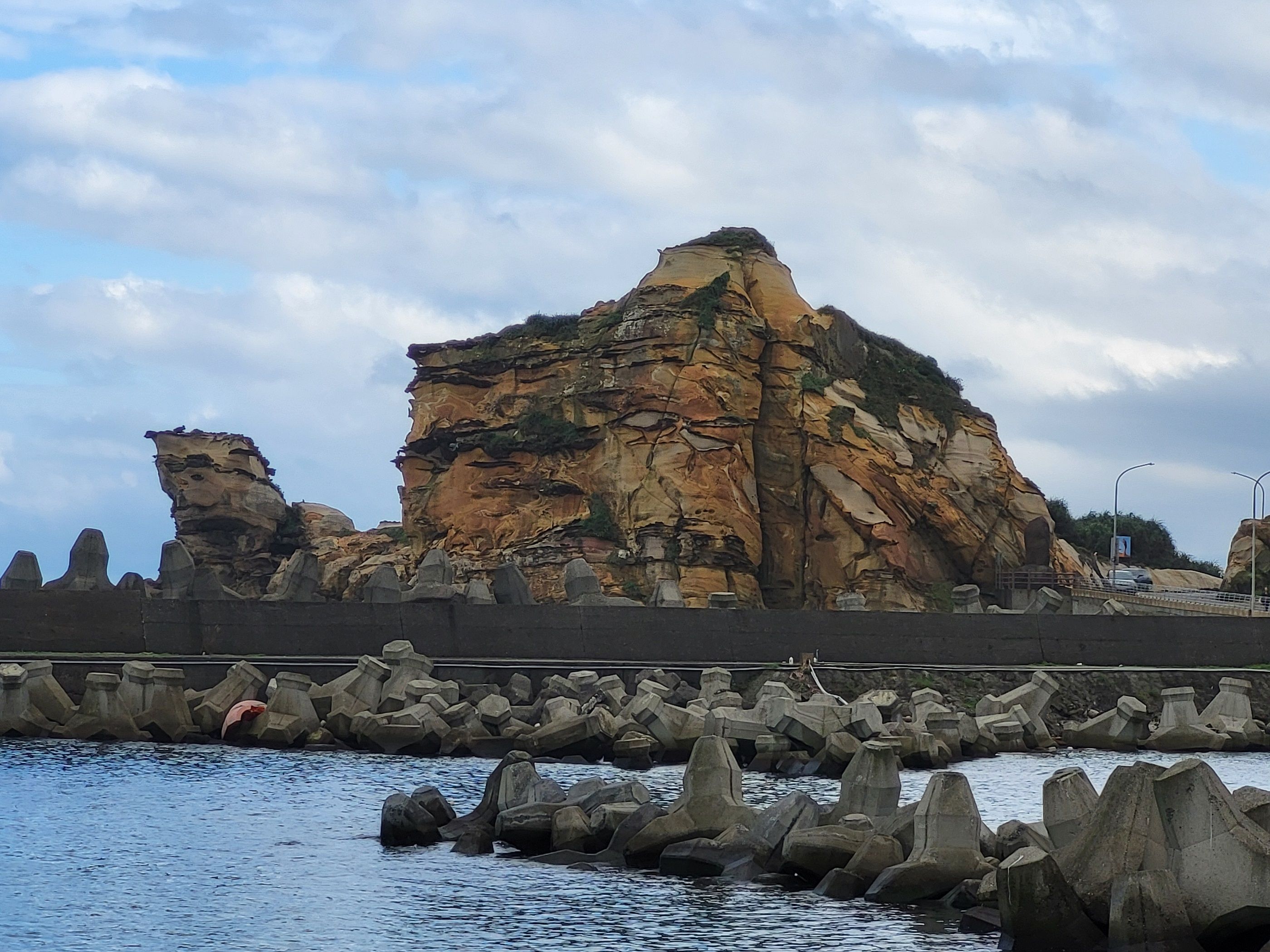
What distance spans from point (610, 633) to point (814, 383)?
85.3 ft

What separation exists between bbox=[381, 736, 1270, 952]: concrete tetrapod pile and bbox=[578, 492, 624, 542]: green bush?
37.6m

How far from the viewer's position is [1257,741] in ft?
104

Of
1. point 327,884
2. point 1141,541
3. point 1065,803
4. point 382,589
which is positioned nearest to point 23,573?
point 382,589

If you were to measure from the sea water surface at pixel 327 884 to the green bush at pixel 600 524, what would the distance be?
3275 centimetres

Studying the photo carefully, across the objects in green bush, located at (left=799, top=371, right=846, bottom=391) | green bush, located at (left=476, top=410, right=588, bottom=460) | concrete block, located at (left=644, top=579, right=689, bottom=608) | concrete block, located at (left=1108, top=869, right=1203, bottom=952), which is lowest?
concrete block, located at (left=1108, top=869, right=1203, bottom=952)

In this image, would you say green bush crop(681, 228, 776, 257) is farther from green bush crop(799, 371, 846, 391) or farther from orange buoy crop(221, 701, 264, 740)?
orange buoy crop(221, 701, 264, 740)

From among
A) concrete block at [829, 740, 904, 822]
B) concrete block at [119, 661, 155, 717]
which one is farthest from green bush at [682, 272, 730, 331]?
concrete block at [829, 740, 904, 822]

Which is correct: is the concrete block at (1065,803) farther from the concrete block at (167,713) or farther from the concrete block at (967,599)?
the concrete block at (967,599)

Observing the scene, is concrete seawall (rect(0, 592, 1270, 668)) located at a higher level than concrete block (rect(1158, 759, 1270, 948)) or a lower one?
higher

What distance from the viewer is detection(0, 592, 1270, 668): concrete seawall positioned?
105ft

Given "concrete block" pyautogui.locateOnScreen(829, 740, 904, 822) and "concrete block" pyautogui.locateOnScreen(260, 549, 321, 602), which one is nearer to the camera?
"concrete block" pyautogui.locateOnScreen(829, 740, 904, 822)

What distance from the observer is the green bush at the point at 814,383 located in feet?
191

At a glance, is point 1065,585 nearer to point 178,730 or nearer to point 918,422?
point 918,422

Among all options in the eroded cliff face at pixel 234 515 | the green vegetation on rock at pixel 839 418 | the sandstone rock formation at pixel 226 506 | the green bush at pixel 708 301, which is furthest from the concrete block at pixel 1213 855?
the sandstone rock formation at pixel 226 506
